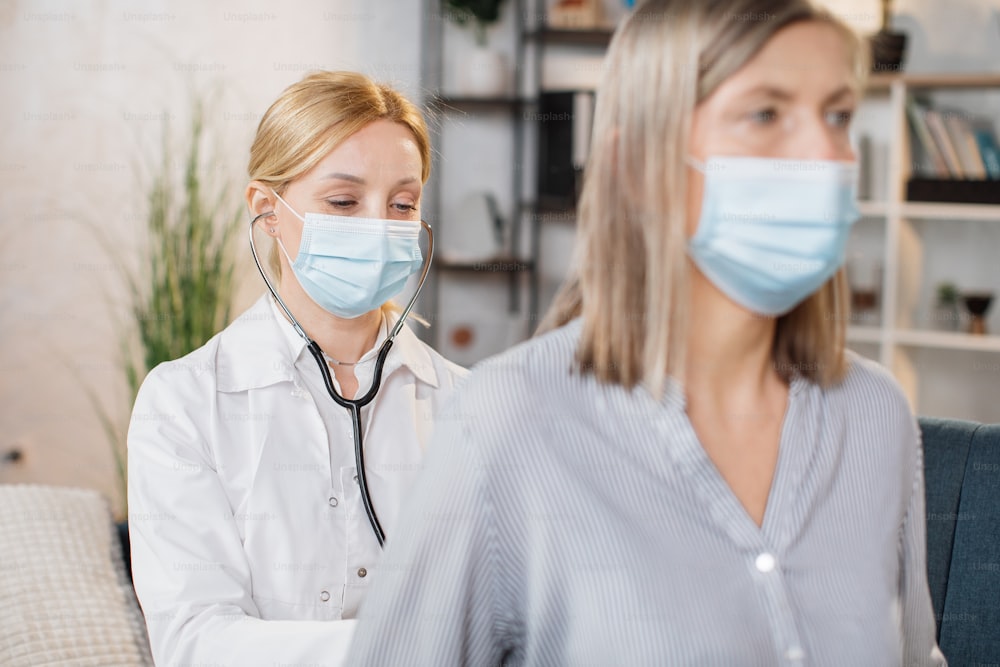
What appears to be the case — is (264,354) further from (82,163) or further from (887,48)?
(887,48)

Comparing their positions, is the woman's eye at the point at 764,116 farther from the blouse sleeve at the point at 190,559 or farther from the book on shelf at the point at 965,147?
the book on shelf at the point at 965,147

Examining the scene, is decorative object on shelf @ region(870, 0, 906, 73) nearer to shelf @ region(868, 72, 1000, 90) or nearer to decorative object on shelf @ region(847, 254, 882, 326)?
shelf @ region(868, 72, 1000, 90)

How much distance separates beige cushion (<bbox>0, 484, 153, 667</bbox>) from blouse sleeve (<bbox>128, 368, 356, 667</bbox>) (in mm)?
192

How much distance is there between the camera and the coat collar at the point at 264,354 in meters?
1.39

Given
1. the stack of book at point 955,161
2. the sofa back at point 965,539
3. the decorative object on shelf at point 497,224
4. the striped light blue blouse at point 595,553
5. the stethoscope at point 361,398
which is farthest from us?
the decorative object on shelf at point 497,224

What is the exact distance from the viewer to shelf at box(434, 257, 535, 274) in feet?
12.0

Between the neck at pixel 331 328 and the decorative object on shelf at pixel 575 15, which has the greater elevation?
the decorative object on shelf at pixel 575 15

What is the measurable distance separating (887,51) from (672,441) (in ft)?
9.62

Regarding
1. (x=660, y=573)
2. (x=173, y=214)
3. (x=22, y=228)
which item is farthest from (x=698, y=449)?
(x=22, y=228)

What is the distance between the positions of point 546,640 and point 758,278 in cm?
36

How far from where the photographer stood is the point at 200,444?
1.33 m

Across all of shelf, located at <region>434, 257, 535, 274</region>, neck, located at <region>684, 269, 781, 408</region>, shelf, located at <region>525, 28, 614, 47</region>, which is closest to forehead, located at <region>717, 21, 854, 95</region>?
neck, located at <region>684, 269, 781, 408</region>

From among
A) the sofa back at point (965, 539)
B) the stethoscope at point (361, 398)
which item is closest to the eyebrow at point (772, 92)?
the stethoscope at point (361, 398)

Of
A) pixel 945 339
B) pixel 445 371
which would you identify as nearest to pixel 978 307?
pixel 945 339
